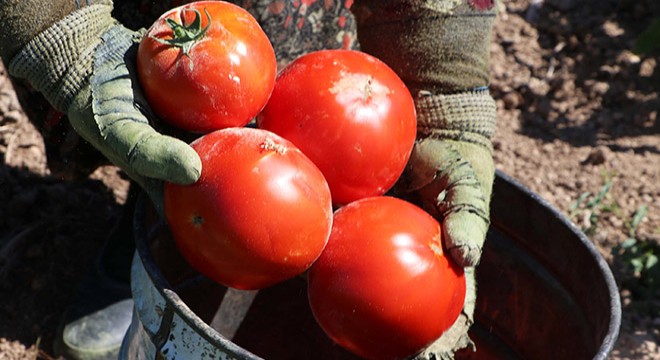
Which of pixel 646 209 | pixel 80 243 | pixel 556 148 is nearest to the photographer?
pixel 80 243

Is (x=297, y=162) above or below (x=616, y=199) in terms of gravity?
above

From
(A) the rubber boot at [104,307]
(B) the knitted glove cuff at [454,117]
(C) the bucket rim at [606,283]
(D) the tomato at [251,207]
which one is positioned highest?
(D) the tomato at [251,207]

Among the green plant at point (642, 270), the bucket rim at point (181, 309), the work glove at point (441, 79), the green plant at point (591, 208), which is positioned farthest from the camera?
the green plant at point (591, 208)

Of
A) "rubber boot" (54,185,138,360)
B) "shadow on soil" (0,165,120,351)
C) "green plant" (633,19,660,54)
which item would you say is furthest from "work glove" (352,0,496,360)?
"green plant" (633,19,660,54)

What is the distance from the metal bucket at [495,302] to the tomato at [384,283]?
22 centimetres

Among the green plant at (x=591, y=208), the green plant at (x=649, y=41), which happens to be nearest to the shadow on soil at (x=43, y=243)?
the green plant at (x=591, y=208)

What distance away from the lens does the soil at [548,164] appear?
2.61 meters

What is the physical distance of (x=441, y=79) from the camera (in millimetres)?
1968

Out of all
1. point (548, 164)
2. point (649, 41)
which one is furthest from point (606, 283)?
point (649, 41)

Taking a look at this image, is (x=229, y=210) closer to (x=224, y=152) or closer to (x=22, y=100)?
(x=224, y=152)

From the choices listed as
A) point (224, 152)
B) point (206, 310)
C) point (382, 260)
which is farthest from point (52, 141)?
point (382, 260)

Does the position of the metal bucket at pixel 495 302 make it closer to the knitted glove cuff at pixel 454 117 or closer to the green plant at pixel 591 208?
the knitted glove cuff at pixel 454 117

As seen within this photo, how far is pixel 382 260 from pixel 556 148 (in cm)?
196

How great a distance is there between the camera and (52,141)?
223cm
